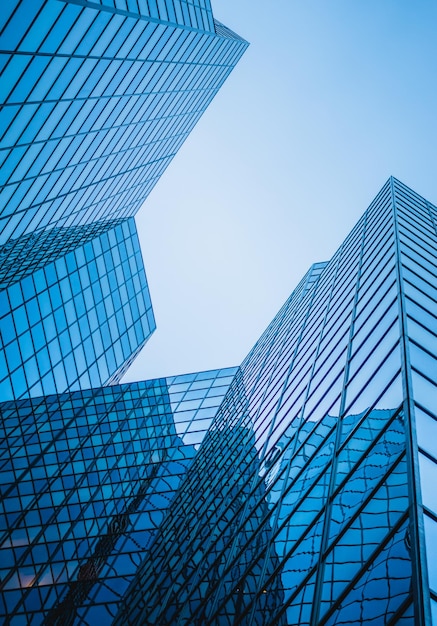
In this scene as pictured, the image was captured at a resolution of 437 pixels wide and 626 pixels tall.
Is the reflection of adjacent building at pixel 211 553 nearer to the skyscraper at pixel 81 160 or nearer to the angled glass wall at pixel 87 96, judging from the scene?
the skyscraper at pixel 81 160

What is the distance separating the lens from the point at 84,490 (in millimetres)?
29547

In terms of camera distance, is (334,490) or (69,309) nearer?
(334,490)

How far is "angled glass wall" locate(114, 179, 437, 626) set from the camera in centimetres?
739

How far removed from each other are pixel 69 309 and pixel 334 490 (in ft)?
97.9

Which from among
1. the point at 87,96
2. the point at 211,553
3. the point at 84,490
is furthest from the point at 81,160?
the point at 211,553

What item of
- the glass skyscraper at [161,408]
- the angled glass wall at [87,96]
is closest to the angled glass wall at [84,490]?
the glass skyscraper at [161,408]

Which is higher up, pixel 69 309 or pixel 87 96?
pixel 87 96

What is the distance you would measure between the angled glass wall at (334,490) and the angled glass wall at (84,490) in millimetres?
2269

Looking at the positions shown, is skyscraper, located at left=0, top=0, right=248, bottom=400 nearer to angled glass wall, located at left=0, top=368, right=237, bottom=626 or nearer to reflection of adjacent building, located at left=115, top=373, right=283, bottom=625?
angled glass wall, located at left=0, top=368, right=237, bottom=626

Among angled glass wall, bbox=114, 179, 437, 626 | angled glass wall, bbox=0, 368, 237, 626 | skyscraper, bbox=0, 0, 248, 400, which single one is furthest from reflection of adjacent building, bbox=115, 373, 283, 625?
skyscraper, bbox=0, 0, 248, 400

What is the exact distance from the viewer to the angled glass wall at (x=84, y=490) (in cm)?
2278

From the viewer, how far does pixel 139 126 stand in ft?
133

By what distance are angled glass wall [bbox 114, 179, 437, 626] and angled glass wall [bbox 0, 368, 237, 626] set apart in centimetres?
227

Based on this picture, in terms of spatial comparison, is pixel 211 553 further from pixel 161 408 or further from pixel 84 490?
pixel 161 408
